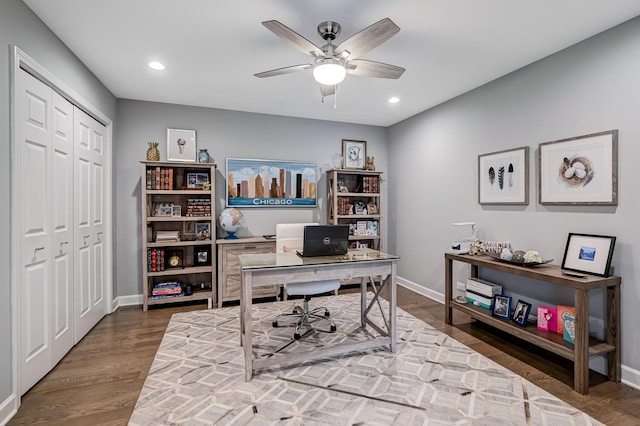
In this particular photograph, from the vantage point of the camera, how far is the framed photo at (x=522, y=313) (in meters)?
2.69

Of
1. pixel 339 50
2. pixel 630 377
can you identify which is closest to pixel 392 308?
pixel 630 377

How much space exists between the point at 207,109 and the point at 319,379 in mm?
3672

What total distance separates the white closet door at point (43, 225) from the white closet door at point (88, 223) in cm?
16

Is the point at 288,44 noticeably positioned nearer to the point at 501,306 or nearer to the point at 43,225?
the point at 43,225

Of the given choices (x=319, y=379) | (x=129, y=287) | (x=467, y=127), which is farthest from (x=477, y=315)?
(x=129, y=287)

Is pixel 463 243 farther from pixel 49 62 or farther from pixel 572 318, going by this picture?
pixel 49 62

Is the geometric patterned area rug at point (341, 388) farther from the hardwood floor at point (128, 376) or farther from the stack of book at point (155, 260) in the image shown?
the stack of book at point (155, 260)

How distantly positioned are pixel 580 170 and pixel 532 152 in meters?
0.49

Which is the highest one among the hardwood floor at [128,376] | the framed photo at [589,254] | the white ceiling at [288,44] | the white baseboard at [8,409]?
the white ceiling at [288,44]

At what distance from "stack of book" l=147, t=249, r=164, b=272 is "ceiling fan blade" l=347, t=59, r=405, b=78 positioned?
123 inches

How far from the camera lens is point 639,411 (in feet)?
6.33

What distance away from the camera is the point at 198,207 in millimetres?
4004

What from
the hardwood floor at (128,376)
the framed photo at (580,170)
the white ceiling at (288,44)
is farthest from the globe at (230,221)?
the framed photo at (580,170)

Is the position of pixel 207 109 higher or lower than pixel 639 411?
higher
